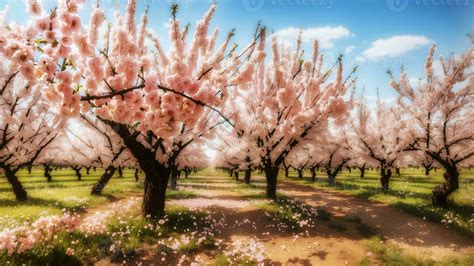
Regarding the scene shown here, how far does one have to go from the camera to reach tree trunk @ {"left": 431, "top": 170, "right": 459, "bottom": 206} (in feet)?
46.0

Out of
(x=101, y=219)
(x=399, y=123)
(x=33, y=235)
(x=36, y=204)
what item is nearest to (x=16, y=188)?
(x=36, y=204)

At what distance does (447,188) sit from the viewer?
14.3 meters

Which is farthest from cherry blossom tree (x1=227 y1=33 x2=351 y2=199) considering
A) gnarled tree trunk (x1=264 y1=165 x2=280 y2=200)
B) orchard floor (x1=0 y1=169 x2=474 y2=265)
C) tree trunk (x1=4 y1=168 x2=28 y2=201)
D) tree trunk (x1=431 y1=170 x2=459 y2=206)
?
tree trunk (x1=4 y1=168 x2=28 y2=201)

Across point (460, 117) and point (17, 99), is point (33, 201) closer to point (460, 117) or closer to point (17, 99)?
point (17, 99)

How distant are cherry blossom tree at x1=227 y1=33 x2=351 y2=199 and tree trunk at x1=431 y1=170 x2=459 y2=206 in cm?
712

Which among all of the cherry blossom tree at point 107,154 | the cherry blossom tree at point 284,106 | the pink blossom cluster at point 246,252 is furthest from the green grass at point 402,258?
the cherry blossom tree at point 107,154

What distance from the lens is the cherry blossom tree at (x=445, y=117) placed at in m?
13.7

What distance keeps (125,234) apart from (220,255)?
11.7 ft

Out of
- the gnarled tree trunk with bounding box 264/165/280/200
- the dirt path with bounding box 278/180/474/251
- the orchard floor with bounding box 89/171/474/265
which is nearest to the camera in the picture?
the orchard floor with bounding box 89/171/474/265

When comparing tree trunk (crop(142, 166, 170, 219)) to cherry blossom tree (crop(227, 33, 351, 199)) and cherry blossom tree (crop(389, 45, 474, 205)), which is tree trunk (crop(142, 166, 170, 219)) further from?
cherry blossom tree (crop(389, 45, 474, 205))

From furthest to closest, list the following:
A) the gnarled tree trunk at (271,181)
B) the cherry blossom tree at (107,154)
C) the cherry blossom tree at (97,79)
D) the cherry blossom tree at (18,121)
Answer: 1. the cherry blossom tree at (107,154)
2. the gnarled tree trunk at (271,181)
3. the cherry blossom tree at (18,121)
4. the cherry blossom tree at (97,79)

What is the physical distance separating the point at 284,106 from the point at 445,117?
9308 millimetres

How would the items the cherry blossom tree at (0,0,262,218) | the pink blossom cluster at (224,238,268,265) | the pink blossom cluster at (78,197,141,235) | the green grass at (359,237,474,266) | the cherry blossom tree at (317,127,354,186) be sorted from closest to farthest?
the cherry blossom tree at (0,0,262,218)
the green grass at (359,237,474,266)
the pink blossom cluster at (224,238,268,265)
the pink blossom cluster at (78,197,141,235)
the cherry blossom tree at (317,127,354,186)

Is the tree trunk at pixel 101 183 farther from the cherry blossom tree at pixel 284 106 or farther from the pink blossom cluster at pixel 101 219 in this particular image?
the cherry blossom tree at pixel 284 106
